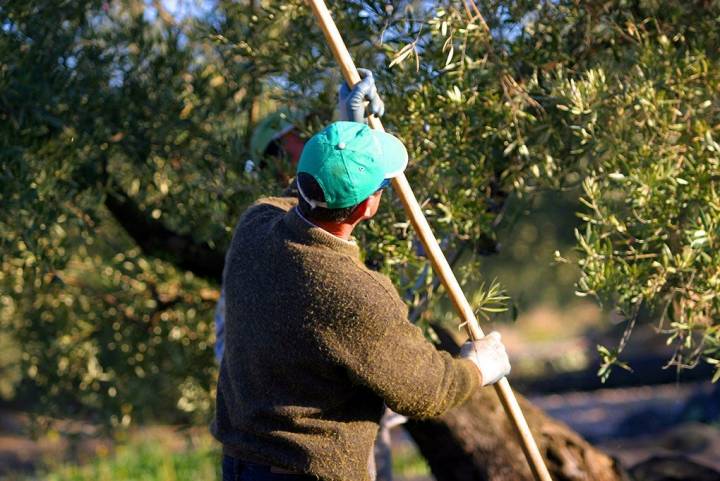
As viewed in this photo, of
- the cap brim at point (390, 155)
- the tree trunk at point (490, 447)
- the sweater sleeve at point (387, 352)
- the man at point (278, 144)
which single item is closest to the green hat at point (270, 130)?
the man at point (278, 144)

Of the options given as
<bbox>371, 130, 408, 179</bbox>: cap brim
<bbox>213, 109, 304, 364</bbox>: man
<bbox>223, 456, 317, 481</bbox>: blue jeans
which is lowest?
<bbox>223, 456, 317, 481</bbox>: blue jeans

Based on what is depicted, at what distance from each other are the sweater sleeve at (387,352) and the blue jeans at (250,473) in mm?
405

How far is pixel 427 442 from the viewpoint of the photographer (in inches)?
201

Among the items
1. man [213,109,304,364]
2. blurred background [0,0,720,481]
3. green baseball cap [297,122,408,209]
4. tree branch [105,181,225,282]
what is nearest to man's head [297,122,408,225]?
green baseball cap [297,122,408,209]

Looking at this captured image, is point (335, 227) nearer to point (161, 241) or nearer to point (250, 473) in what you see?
point (250, 473)

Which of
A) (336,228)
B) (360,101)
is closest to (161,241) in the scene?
(360,101)

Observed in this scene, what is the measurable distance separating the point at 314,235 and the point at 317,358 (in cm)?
36

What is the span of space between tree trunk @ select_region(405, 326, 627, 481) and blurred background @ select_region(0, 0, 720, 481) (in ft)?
0.04

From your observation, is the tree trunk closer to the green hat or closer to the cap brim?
the green hat

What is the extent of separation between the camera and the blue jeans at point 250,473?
10.4 ft

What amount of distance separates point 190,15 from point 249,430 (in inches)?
115

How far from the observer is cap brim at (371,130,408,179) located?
3.11 metres

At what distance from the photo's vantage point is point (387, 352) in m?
2.97

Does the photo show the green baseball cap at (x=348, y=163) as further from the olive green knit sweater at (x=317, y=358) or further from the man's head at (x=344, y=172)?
the olive green knit sweater at (x=317, y=358)
